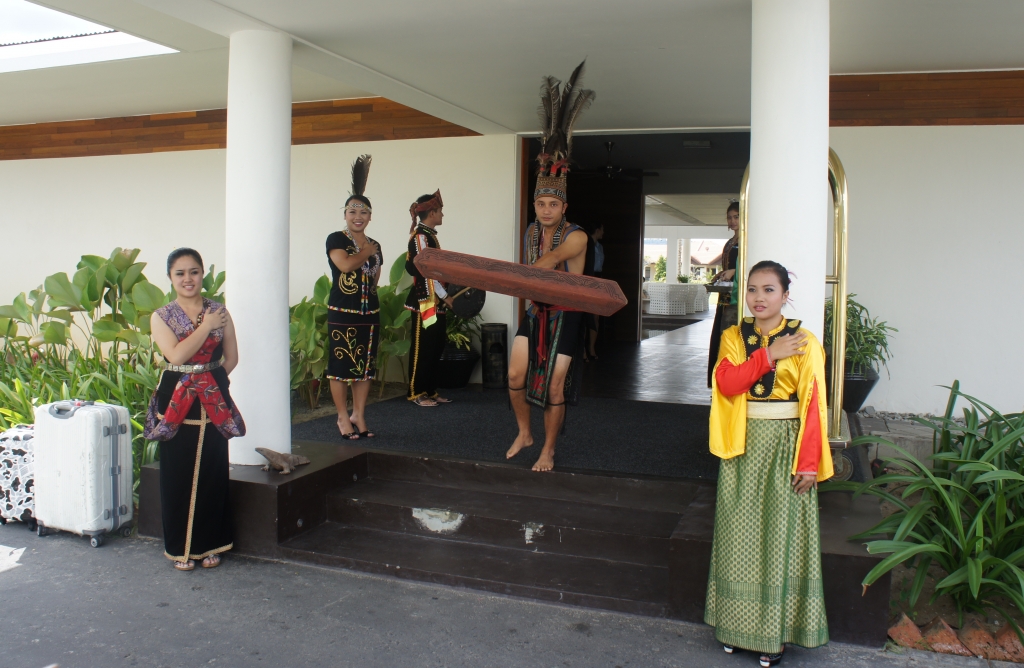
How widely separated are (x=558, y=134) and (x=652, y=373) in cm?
487

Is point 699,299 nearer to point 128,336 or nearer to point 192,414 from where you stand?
point 128,336

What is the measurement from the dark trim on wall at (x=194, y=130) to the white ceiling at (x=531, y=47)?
2.25ft

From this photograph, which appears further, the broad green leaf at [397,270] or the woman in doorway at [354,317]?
the broad green leaf at [397,270]

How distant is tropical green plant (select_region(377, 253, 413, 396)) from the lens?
6.62 meters

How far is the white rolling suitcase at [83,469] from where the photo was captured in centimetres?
412

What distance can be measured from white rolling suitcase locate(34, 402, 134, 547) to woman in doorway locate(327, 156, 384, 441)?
4.37 ft

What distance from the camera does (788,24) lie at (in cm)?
336

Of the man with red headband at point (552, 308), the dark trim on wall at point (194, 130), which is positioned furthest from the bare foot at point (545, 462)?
the dark trim on wall at point (194, 130)

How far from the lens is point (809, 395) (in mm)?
2758

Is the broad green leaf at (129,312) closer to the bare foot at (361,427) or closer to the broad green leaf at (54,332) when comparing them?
the broad green leaf at (54,332)

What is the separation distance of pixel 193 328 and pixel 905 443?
432 centimetres

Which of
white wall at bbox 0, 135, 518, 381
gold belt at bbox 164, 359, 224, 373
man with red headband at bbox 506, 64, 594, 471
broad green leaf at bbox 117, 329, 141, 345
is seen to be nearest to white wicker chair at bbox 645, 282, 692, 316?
white wall at bbox 0, 135, 518, 381

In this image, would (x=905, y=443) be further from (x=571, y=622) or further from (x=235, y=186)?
(x=235, y=186)

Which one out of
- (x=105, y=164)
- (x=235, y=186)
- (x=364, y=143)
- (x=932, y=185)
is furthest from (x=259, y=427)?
(x=105, y=164)
